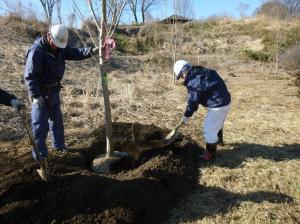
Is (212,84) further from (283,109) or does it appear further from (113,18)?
(283,109)

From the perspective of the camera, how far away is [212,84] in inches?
171

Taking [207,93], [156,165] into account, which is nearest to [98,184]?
[156,165]

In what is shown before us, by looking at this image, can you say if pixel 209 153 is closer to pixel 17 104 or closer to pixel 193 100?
pixel 193 100

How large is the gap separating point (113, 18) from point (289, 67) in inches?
463

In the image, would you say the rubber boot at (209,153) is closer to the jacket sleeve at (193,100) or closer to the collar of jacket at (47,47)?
the jacket sleeve at (193,100)

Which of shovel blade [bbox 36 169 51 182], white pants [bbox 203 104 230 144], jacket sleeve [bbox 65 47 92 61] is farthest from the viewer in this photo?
white pants [bbox 203 104 230 144]

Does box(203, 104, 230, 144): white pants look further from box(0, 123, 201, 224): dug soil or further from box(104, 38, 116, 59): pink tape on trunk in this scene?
box(104, 38, 116, 59): pink tape on trunk

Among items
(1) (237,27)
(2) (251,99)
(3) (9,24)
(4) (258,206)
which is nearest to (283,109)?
(2) (251,99)

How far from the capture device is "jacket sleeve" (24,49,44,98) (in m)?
3.92

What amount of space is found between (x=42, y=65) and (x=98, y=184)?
1531mm

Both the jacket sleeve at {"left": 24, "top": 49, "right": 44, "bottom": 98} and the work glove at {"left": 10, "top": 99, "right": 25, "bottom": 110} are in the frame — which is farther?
the jacket sleeve at {"left": 24, "top": 49, "right": 44, "bottom": 98}

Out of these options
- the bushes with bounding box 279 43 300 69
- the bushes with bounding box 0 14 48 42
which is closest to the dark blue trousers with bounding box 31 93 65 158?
the bushes with bounding box 0 14 48 42

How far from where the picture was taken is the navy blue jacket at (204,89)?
14.2 feet

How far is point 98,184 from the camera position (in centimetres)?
349
